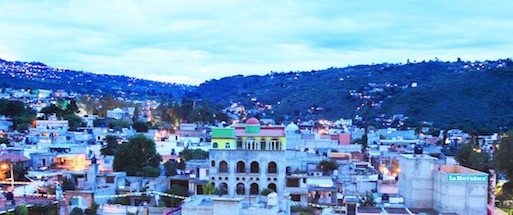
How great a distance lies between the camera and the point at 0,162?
78.0 feet

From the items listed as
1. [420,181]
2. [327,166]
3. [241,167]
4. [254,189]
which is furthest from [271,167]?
[420,181]

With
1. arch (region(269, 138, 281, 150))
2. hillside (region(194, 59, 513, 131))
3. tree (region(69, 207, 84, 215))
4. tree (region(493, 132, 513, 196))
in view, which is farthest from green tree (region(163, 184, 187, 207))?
hillside (region(194, 59, 513, 131))

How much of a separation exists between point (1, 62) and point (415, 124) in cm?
10957

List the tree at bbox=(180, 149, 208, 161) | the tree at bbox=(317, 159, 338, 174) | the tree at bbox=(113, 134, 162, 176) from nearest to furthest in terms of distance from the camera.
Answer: the tree at bbox=(113, 134, 162, 176) → the tree at bbox=(317, 159, 338, 174) → the tree at bbox=(180, 149, 208, 161)

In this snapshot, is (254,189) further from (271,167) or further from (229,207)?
(229,207)

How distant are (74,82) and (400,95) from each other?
251 ft

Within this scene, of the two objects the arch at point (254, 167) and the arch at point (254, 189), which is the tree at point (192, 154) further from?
the arch at point (254, 189)

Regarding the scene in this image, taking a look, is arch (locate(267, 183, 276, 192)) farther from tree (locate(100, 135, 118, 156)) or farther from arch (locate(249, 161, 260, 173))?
tree (locate(100, 135, 118, 156))

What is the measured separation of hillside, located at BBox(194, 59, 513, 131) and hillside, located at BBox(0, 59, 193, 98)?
92.9 feet

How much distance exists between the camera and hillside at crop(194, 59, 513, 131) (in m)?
61.4

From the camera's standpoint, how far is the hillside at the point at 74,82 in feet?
336

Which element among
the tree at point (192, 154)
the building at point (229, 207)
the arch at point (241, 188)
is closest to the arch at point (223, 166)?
the arch at point (241, 188)

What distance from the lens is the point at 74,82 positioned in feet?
401

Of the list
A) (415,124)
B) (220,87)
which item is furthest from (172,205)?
(220,87)
